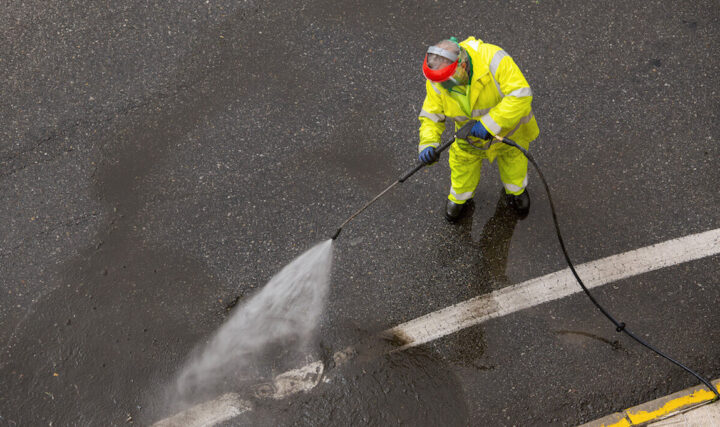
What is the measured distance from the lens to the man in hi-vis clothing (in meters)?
2.97

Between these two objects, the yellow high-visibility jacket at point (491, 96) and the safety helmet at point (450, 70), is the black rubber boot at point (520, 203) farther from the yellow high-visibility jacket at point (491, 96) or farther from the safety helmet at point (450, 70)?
the safety helmet at point (450, 70)

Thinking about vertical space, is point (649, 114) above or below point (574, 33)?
below

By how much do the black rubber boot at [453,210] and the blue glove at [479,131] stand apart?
3.00 feet

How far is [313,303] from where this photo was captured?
4055 mm

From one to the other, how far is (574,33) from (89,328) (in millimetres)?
4845

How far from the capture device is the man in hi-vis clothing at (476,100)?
297 centimetres

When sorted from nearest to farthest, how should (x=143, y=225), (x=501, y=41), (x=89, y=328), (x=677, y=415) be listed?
1. (x=677, y=415)
2. (x=89, y=328)
3. (x=143, y=225)
4. (x=501, y=41)

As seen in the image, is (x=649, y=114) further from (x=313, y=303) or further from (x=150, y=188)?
(x=150, y=188)

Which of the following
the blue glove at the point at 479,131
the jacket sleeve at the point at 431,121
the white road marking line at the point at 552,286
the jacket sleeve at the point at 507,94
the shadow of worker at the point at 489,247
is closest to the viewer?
the jacket sleeve at the point at 507,94

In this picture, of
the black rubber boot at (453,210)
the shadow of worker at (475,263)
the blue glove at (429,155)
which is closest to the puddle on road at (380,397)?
the shadow of worker at (475,263)

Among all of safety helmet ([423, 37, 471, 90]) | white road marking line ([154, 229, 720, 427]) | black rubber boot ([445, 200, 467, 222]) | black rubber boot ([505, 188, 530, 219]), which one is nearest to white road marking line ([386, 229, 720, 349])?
white road marking line ([154, 229, 720, 427])

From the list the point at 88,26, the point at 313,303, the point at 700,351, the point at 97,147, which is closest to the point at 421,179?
the point at 313,303

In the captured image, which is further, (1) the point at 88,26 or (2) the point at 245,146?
(1) the point at 88,26

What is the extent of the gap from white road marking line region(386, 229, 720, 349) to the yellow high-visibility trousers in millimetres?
764
